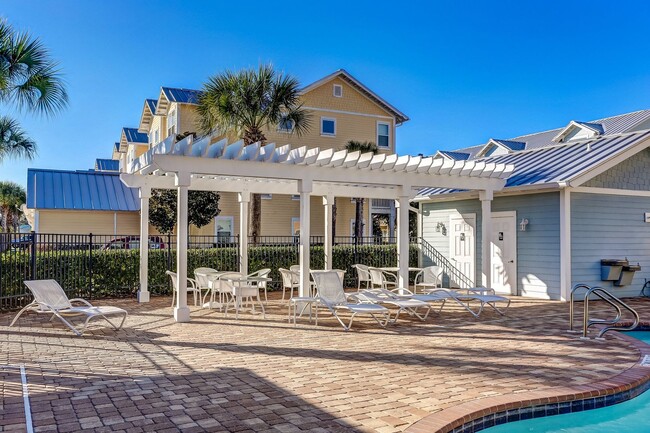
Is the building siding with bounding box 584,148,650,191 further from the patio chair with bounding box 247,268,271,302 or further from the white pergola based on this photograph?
the patio chair with bounding box 247,268,271,302

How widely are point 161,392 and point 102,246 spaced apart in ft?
33.8

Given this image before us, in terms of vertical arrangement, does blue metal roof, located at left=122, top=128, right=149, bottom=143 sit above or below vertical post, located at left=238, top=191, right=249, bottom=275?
above

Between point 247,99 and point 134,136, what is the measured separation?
16873 mm

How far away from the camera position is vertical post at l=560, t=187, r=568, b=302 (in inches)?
513

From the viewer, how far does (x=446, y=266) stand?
16875 mm

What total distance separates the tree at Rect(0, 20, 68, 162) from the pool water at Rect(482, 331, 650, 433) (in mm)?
10046

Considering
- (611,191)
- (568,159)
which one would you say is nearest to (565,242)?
(611,191)

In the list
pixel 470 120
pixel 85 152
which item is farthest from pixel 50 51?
pixel 85 152

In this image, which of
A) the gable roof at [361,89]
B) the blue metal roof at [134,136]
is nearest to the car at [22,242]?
the gable roof at [361,89]

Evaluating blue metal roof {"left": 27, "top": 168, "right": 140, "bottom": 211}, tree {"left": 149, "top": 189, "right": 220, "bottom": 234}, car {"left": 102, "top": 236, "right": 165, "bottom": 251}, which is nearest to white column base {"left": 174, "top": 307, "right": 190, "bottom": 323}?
car {"left": 102, "top": 236, "right": 165, "bottom": 251}

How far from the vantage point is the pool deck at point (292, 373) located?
4570 mm

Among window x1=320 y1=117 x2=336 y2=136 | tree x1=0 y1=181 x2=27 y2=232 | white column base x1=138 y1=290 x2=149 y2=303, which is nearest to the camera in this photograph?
white column base x1=138 y1=290 x2=149 y2=303

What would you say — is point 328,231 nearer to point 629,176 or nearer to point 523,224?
point 523,224

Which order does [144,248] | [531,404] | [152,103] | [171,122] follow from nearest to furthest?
[531,404]
[144,248]
[171,122]
[152,103]
